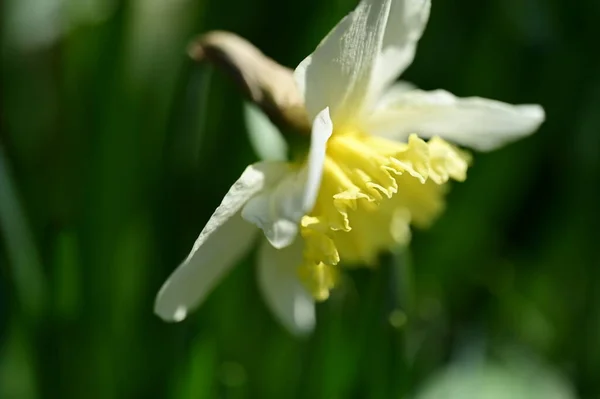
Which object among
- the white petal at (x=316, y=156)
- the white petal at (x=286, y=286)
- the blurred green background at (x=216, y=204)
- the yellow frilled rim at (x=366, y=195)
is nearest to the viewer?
the white petal at (x=316, y=156)

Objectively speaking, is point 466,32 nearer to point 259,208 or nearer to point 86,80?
point 86,80

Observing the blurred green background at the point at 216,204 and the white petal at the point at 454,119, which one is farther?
the blurred green background at the point at 216,204

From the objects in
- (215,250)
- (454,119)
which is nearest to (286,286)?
(215,250)

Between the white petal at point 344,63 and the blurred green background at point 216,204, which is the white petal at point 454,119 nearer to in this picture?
the white petal at point 344,63

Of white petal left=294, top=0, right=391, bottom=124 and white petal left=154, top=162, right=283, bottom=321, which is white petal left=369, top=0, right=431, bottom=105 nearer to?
white petal left=294, top=0, right=391, bottom=124

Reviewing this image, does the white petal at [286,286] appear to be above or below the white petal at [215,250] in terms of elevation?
below

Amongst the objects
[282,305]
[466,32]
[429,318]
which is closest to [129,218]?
[282,305]

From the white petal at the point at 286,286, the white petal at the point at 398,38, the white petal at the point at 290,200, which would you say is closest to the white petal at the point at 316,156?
the white petal at the point at 290,200
